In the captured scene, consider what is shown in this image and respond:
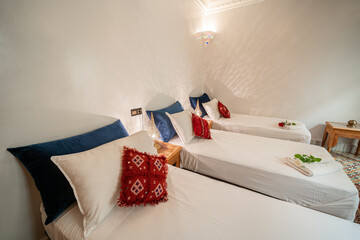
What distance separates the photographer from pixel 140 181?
889 mm

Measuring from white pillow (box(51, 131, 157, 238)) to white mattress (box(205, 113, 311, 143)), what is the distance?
2.15 metres

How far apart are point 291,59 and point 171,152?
10.1 feet

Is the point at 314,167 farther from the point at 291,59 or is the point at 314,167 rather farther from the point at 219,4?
the point at 219,4

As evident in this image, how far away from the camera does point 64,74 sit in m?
1.03

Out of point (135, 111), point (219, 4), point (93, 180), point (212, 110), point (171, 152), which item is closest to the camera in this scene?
point (93, 180)

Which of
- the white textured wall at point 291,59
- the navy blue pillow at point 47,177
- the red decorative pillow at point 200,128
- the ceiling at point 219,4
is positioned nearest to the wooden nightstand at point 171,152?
the red decorative pillow at point 200,128

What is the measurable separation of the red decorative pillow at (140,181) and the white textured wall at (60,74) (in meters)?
0.59

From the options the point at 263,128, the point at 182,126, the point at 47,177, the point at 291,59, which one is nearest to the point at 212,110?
the point at 263,128

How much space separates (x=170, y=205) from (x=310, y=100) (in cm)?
338

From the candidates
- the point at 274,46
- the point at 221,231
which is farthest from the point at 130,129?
the point at 274,46

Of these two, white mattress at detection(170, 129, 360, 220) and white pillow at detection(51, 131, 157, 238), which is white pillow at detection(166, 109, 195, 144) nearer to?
white mattress at detection(170, 129, 360, 220)

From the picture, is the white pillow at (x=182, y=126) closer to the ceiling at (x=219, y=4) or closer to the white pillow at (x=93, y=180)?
the white pillow at (x=93, y=180)

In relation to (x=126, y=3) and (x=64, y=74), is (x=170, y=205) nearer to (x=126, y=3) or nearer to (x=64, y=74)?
(x=64, y=74)

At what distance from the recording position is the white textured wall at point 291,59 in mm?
2441
